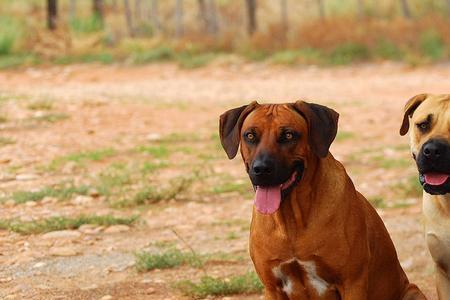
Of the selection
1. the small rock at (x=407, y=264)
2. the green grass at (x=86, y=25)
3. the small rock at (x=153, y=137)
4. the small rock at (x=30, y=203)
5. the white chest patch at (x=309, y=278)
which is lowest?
the green grass at (x=86, y=25)

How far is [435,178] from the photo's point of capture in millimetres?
Result: 5797

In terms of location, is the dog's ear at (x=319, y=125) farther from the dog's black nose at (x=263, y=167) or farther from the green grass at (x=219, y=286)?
the green grass at (x=219, y=286)

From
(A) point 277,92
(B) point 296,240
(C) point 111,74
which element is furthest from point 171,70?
(B) point 296,240

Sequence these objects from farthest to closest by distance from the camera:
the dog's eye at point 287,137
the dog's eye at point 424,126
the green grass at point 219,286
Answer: the green grass at point 219,286 → the dog's eye at point 424,126 → the dog's eye at point 287,137

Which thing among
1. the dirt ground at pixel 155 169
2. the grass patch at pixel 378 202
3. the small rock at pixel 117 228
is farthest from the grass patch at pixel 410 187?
the small rock at pixel 117 228

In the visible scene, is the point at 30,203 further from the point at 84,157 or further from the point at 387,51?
the point at 387,51

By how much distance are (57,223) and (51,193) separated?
1.12 m

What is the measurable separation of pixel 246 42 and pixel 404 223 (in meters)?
14.9

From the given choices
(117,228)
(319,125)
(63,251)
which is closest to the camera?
(319,125)

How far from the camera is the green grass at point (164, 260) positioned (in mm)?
7375

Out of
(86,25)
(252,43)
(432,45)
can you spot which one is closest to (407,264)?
(432,45)

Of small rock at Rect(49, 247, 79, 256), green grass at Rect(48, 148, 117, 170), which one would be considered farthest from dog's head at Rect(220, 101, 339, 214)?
green grass at Rect(48, 148, 117, 170)

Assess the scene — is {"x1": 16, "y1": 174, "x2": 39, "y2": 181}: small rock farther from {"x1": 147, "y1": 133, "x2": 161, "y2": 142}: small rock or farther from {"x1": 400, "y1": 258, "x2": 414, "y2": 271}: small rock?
{"x1": 400, "y1": 258, "x2": 414, "y2": 271}: small rock

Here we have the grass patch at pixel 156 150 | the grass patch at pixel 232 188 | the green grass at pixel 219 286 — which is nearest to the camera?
the green grass at pixel 219 286
